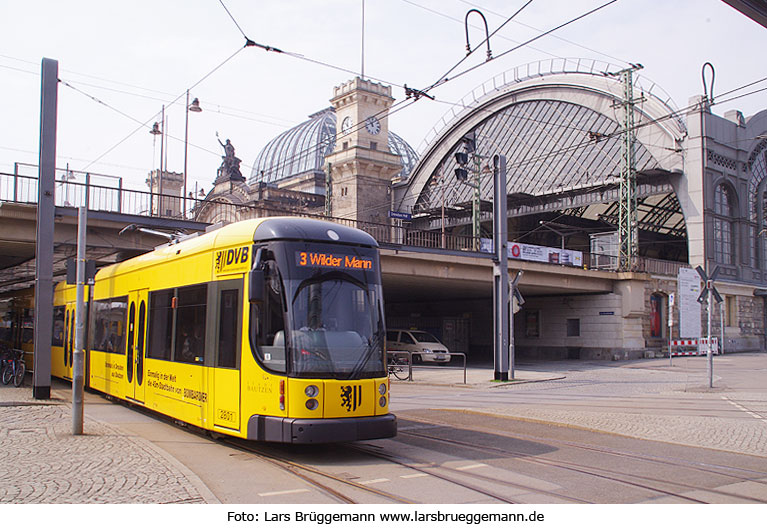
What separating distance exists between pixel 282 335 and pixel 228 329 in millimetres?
1209

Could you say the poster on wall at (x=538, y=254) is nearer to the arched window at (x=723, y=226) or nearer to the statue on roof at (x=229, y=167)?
the arched window at (x=723, y=226)

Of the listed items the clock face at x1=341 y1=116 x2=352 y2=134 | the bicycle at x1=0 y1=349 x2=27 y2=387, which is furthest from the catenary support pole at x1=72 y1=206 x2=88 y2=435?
the clock face at x1=341 y1=116 x2=352 y2=134

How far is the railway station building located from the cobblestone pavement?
1259 centimetres

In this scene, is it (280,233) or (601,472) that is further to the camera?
(280,233)

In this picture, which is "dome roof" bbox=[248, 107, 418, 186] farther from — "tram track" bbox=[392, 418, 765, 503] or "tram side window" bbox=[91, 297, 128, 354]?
"tram track" bbox=[392, 418, 765, 503]

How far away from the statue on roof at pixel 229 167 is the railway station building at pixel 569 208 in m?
0.70

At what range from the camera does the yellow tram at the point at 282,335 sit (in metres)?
8.58

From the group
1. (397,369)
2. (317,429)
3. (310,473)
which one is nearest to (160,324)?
(317,429)

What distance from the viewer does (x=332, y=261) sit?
30.1 ft

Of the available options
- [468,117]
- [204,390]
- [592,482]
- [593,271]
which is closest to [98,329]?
[204,390]

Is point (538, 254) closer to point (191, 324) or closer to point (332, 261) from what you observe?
point (191, 324)

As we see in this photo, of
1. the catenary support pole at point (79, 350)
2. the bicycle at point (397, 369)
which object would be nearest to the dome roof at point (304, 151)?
the bicycle at point (397, 369)

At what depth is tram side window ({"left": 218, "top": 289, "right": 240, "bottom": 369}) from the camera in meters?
9.36

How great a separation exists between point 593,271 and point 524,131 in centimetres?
2621
